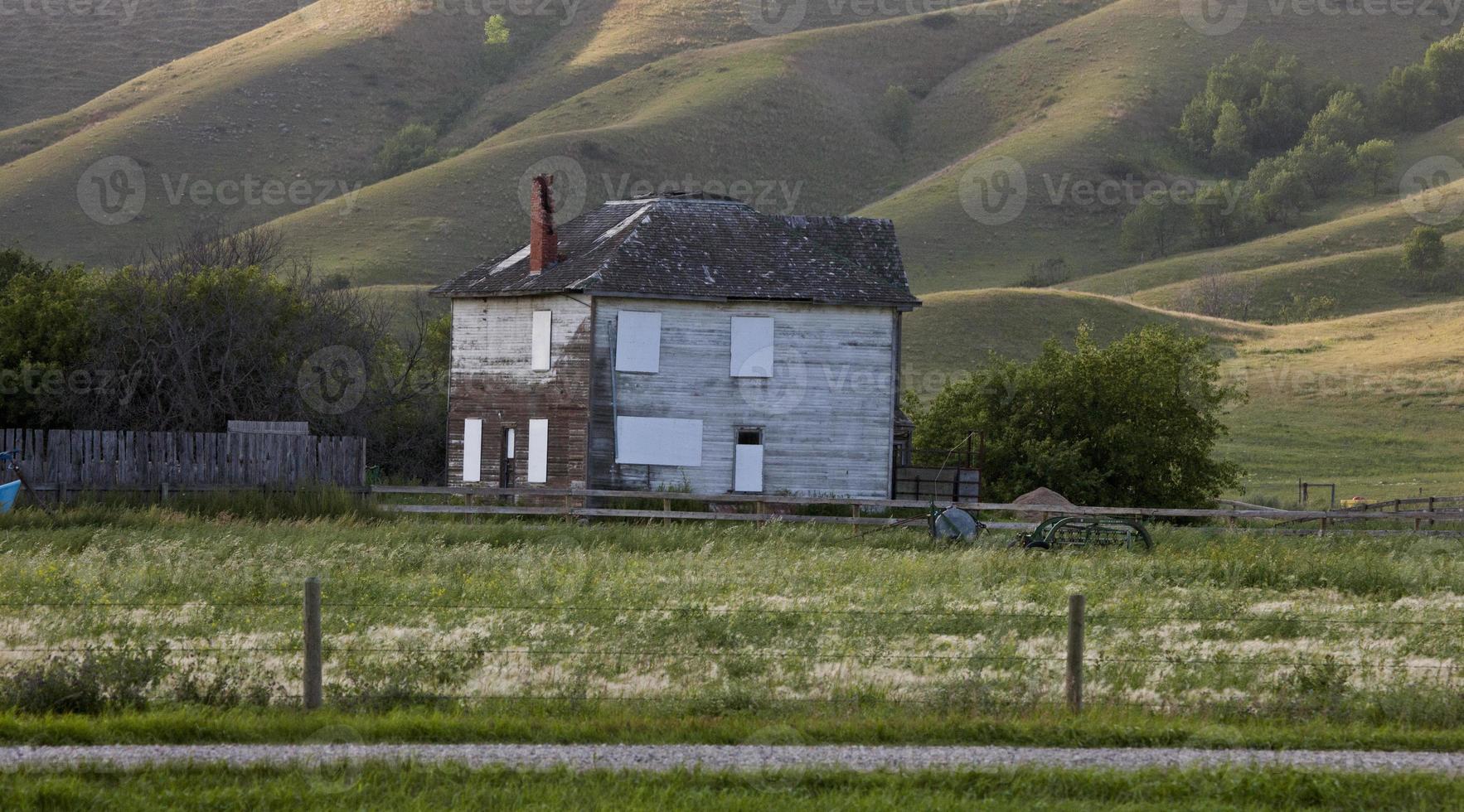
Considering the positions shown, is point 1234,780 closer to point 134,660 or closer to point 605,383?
point 134,660

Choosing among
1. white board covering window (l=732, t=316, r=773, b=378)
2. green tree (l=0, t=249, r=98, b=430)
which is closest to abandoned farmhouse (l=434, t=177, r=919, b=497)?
white board covering window (l=732, t=316, r=773, b=378)

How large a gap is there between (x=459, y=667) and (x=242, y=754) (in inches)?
114

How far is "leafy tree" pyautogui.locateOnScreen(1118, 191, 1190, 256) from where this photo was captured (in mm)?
126688

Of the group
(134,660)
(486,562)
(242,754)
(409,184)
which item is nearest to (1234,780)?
(242,754)

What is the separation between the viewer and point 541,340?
3384 cm

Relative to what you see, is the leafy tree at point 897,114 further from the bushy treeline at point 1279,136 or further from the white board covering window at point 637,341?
the white board covering window at point 637,341

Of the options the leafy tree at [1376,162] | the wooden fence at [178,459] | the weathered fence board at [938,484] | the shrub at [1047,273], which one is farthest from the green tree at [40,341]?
the leafy tree at [1376,162]

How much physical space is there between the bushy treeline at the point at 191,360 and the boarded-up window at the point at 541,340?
6.70 metres

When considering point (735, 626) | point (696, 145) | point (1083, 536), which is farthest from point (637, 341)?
point (696, 145)

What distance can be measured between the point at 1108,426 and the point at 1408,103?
438 ft

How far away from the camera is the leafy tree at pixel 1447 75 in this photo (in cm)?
15412

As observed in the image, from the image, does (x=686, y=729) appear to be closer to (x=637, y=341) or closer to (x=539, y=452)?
(x=637, y=341)

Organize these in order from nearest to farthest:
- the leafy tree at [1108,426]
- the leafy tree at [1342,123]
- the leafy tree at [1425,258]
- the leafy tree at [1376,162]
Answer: the leafy tree at [1108,426] → the leafy tree at [1425,258] → the leafy tree at [1376,162] → the leafy tree at [1342,123]

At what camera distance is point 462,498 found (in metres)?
33.2
